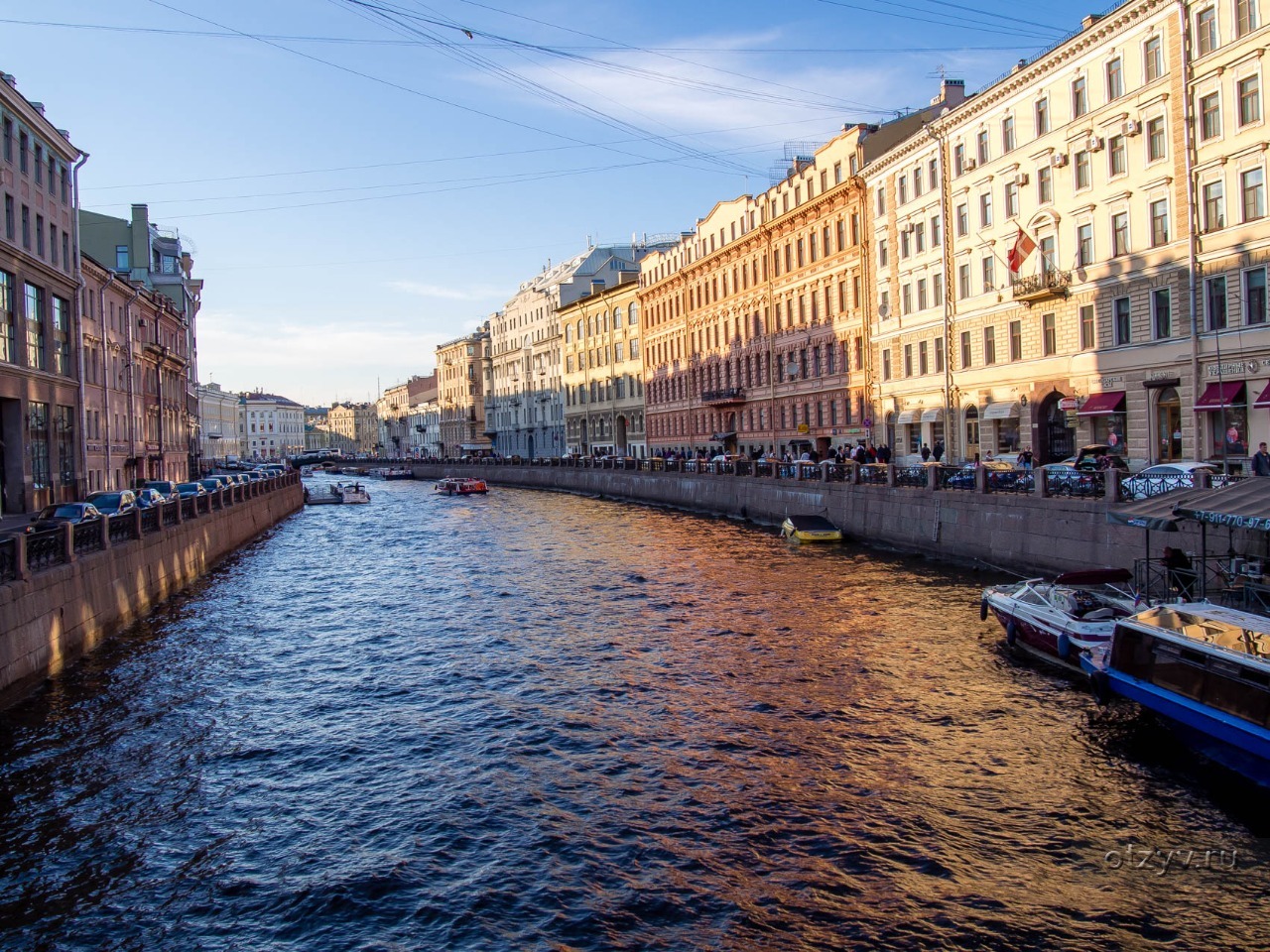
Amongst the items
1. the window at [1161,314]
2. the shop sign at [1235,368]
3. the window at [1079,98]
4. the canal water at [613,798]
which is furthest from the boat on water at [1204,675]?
the window at [1079,98]

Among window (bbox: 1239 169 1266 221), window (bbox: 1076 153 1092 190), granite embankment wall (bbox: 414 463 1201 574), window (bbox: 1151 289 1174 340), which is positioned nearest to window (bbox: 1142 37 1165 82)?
window (bbox: 1076 153 1092 190)

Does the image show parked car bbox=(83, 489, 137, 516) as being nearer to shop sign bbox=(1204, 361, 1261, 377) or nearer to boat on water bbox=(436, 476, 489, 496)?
shop sign bbox=(1204, 361, 1261, 377)

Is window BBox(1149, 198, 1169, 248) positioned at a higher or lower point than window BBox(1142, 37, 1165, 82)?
lower

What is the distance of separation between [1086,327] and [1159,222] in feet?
15.1

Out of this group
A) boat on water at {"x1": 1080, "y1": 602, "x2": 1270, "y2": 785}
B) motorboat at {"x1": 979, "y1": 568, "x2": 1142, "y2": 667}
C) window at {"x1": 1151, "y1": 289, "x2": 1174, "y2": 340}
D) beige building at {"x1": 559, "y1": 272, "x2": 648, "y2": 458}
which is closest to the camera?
boat on water at {"x1": 1080, "y1": 602, "x2": 1270, "y2": 785}

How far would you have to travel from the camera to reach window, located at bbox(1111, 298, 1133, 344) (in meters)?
32.6

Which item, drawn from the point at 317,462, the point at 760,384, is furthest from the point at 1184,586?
the point at 317,462

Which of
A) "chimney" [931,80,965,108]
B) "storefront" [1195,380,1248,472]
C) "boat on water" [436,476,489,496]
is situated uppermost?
"chimney" [931,80,965,108]

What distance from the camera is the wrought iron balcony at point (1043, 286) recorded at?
3522 cm

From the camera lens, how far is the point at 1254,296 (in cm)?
2755

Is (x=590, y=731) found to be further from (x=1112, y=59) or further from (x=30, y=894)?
(x=1112, y=59)

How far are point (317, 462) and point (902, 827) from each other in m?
149

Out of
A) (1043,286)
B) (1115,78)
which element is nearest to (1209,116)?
(1115,78)

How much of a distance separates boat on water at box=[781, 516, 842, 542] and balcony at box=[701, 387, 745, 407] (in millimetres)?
28013
